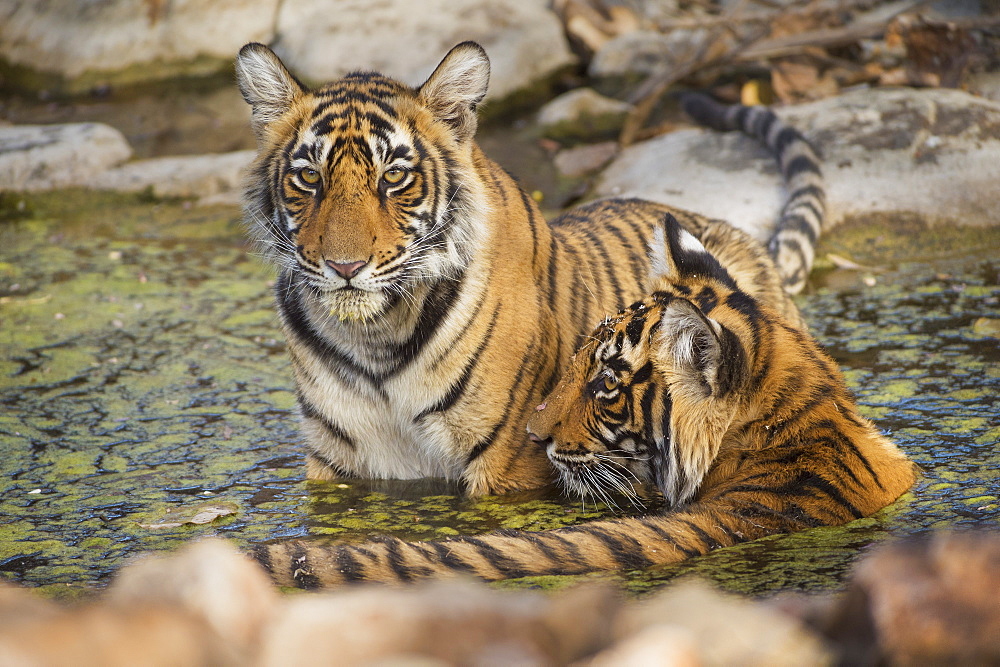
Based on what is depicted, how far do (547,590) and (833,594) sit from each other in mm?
714

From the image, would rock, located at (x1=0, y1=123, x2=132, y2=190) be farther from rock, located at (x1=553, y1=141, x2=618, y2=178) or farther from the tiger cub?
the tiger cub

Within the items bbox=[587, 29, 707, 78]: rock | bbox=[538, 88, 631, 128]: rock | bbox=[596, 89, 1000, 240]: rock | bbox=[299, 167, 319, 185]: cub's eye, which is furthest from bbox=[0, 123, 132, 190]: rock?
bbox=[299, 167, 319, 185]: cub's eye

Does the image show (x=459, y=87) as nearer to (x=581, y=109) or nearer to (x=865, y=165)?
(x=865, y=165)

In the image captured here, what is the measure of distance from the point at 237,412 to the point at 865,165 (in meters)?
4.17

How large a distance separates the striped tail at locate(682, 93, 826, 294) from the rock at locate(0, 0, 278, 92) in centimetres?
510

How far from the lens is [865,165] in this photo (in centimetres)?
662

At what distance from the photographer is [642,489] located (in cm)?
377

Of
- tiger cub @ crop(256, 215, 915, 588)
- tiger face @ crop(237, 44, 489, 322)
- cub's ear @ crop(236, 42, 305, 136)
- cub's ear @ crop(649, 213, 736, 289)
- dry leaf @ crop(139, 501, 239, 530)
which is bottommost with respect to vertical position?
dry leaf @ crop(139, 501, 239, 530)

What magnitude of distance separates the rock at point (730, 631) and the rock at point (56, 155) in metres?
6.99

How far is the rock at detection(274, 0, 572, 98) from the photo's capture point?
9031 mm

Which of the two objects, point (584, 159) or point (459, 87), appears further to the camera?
point (584, 159)

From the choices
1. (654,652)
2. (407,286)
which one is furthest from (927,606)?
(407,286)

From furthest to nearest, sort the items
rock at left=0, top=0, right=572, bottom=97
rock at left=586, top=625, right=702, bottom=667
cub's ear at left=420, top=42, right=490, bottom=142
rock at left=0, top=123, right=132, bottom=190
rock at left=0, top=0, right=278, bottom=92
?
rock at left=0, top=0, right=278, bottom=92, rock at left=0, top=0, right=572, bottom=97, rock at left=0, top=123, right=132, bottom=190, cub's ear at left=420, top=42, right=490, bottom=142, rock at left=586, top=625, right=702, bottom=667

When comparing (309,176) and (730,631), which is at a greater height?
(309,176)
